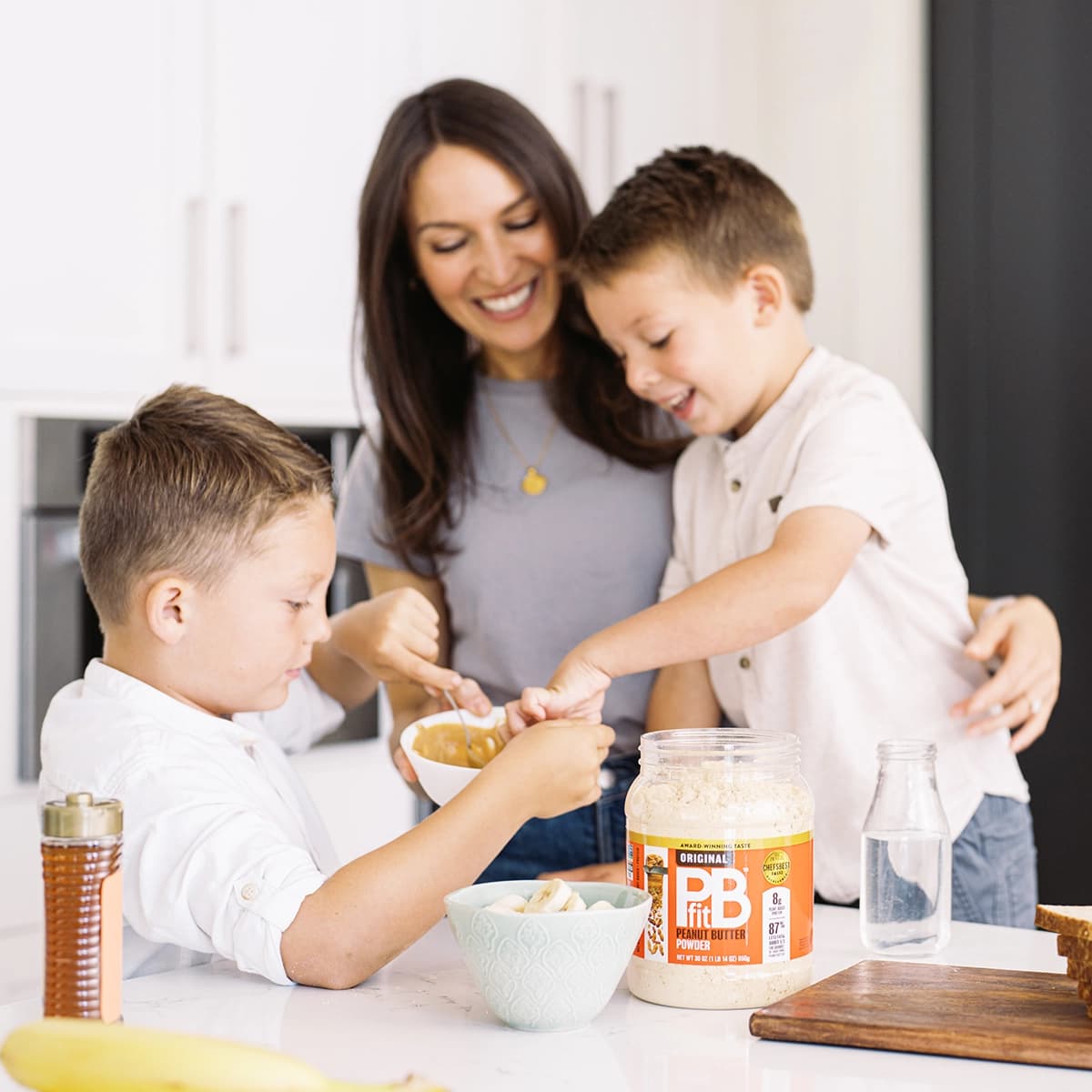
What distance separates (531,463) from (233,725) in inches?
24.1

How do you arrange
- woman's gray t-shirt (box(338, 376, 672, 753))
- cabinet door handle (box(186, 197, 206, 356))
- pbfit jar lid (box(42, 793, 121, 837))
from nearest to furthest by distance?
pbfit jar lid (box(42, 793, 121, 837)) → woman's gray t-shirt (box(338, 376, 672, 753)) → cabinet door handle (box(186, 197, 206, 356))

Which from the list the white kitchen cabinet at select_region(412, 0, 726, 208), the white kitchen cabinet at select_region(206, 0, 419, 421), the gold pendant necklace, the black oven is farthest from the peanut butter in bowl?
the white kitchen cabinet at select_region(412, 0, 726, 208)

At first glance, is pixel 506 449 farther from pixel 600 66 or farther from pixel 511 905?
pixel 600 66

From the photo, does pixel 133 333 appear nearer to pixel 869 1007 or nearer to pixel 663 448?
pixel 663 448

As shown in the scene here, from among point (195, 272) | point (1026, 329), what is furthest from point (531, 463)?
point (1026, 329)

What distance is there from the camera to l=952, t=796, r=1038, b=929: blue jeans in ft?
4.71

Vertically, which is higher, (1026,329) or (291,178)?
(291,178)

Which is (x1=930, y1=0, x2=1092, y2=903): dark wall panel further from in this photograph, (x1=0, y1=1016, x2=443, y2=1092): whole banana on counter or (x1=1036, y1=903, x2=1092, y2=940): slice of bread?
(x1=0, y1=1016, x2=443, y2=1092): whole banana on counter

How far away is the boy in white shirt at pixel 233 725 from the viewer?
3.29ft

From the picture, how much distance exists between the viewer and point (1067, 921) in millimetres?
892

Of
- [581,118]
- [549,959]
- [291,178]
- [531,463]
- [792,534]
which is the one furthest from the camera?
[581,118]

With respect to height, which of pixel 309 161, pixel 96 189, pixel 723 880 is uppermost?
pixel 309 161

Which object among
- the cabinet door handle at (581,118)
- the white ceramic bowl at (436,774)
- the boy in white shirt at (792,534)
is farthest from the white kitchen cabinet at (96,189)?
the white ceramic bowl at (436,774)

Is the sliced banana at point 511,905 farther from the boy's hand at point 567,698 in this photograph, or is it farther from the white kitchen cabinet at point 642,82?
the white kitchen cabinet at point 642,82
